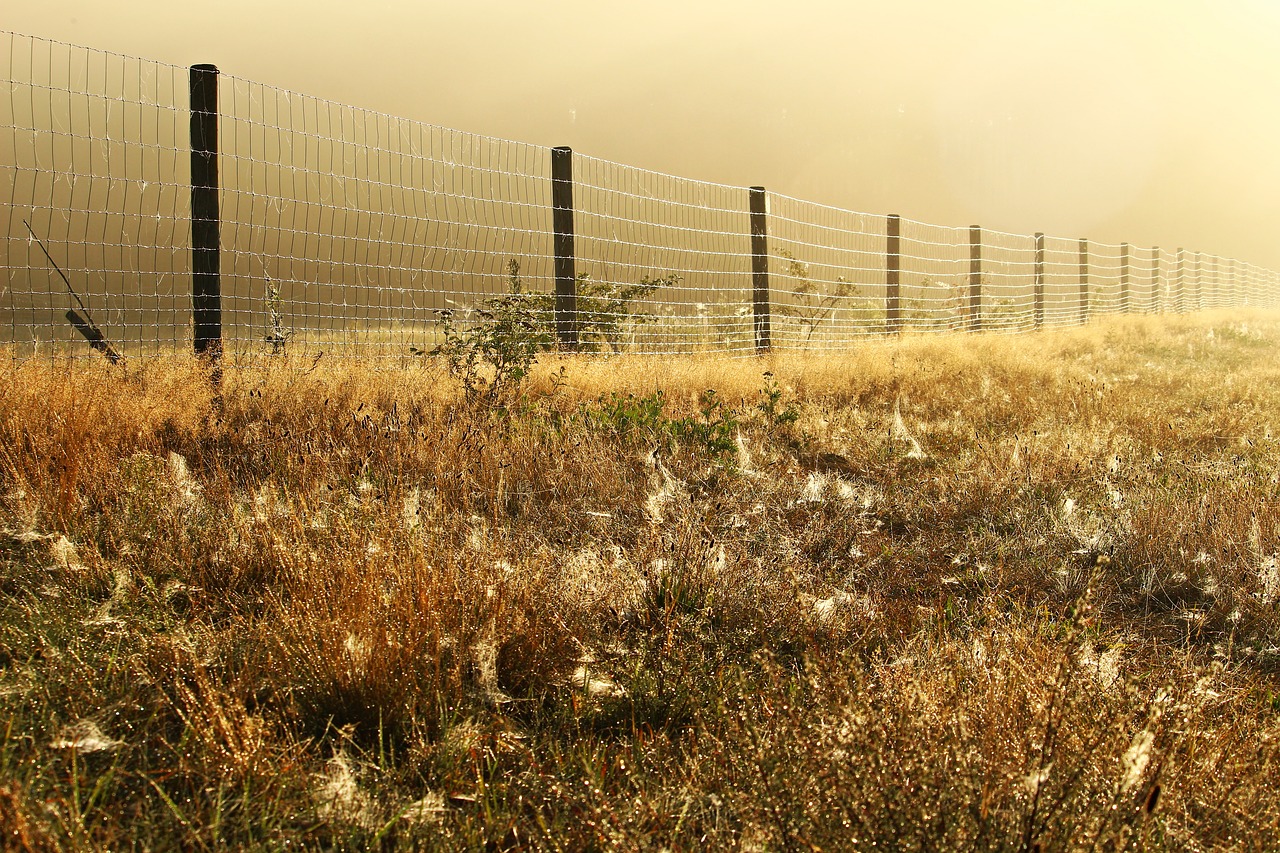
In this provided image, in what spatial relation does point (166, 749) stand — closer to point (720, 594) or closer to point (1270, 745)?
point (720, 594)

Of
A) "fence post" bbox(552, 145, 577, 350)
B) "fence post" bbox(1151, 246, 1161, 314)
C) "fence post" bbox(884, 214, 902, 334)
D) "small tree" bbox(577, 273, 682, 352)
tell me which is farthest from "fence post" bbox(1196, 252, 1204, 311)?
"fence post" bbox(552, 145, 577, 350)

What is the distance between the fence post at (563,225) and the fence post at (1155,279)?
74.9 ft

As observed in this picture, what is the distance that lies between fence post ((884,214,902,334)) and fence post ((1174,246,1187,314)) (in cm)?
1854

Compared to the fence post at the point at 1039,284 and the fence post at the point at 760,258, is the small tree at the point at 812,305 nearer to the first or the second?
the fence post at the point at 760,258

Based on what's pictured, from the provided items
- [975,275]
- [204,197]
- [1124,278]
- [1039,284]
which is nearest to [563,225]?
[204,197]

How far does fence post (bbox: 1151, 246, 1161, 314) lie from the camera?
2561 cm

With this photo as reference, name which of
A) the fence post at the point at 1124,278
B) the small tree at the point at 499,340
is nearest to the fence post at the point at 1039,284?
the fence post at the point at 1124,278

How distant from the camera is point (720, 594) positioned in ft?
8.73

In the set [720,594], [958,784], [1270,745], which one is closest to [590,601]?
[720,594]

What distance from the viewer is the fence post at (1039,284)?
1923 cm

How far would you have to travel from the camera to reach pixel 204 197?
591cm

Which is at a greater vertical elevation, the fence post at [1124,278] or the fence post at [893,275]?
the fence post at [1124,278]

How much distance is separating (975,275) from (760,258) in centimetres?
764

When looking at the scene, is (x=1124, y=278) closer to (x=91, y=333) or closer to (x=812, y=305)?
(x=812, y=305)
